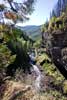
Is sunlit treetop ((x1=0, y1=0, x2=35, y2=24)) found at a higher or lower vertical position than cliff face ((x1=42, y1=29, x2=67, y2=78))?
higher

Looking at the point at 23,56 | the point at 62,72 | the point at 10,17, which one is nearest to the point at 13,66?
the point at 23,56

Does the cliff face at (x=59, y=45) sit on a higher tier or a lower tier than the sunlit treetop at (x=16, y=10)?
lower

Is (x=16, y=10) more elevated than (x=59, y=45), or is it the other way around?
(x=16, y=10)

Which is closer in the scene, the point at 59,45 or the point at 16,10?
the point at 16,10

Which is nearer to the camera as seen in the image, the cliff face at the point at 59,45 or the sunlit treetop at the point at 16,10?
the sunlit treetop at the point at 16,10

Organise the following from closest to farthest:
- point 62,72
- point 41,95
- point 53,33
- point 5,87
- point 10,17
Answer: point 41,95, point 5,87, point 10,17, point 53,33, point 62,72

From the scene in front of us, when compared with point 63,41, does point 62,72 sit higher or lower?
lower

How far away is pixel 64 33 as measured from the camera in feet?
125

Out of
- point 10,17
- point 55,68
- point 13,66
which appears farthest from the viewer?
point 55,68

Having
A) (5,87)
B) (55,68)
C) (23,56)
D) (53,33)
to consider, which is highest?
(5,87)

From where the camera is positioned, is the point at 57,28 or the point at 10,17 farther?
the point at 57,28

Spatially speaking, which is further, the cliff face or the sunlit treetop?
the cliff face

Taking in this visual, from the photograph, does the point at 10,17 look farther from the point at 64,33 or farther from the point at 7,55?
the point at 64,33

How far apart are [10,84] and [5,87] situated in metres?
0.23
